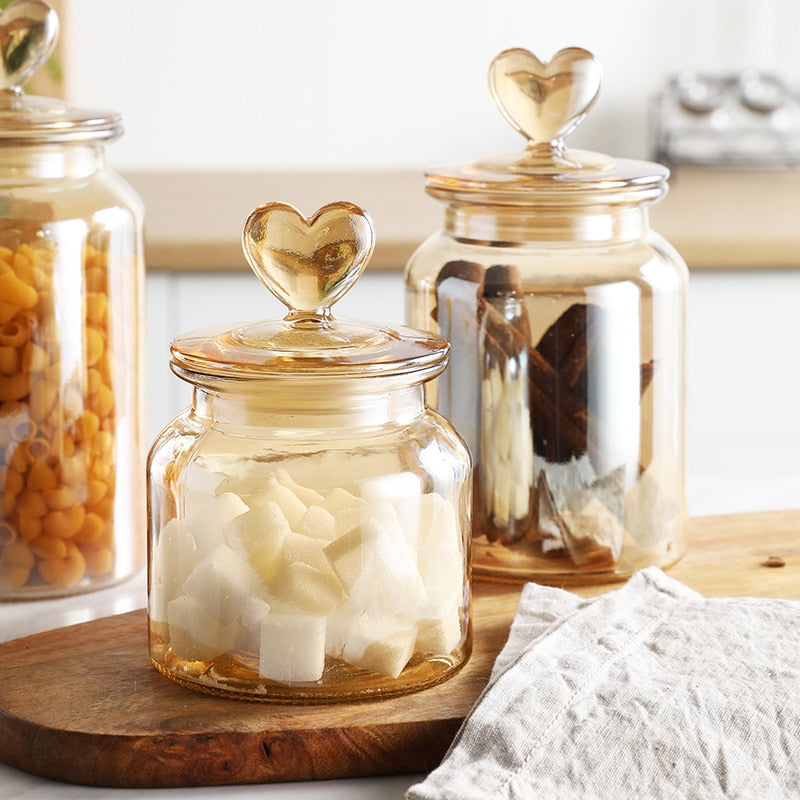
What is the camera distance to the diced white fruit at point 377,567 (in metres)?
0.62

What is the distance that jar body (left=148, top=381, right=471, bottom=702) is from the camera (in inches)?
24.5

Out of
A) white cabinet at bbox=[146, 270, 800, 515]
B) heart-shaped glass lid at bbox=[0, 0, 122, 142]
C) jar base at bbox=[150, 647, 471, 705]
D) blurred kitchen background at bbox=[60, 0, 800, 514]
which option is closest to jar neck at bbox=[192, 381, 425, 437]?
jar base at bbox=[150, 647, 471, 705]

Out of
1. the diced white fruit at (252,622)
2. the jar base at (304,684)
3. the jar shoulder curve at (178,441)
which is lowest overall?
the jar base at (304,684)

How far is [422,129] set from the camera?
2.39 meters

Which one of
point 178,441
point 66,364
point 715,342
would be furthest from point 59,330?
point 715,342

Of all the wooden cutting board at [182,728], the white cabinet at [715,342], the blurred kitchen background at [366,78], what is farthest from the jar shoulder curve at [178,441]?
the blurred kitchen background at [366,78]

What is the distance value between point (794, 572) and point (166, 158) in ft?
5.74

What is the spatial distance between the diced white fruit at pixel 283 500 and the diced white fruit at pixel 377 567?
0.9 inches

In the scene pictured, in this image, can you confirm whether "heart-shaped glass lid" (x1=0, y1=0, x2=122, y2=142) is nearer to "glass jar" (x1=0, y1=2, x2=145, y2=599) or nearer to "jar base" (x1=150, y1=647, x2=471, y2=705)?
"glass jar" (x1=0, y1=2, x2=145, y2=599)

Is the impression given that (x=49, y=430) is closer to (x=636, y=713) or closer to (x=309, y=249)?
(x=309, y=249)

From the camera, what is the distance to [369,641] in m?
0.63

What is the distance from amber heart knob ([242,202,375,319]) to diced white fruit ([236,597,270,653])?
145 millimetres

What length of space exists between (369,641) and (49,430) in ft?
0.90

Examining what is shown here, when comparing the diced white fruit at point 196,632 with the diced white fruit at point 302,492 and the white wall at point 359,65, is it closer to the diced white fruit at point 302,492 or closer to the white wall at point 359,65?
the diced white fruit at point 302,492
